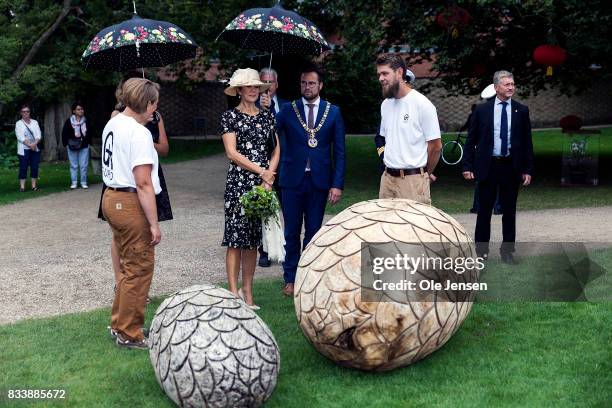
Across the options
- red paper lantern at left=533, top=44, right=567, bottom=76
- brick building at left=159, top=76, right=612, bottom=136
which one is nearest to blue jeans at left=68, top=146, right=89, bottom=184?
red paper lantern at left=533, top=44, right=567, bottom=76

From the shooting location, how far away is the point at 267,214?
687cm

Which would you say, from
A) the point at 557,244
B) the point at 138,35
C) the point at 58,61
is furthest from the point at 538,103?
the point at 138,35

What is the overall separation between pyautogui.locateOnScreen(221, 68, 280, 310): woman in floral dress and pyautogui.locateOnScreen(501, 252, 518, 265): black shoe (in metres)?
2.93

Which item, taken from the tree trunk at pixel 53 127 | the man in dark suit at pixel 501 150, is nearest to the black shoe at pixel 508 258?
the man in dark suit at pixel 501 150

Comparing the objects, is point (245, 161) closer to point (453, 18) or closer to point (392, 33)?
point (453, 18)

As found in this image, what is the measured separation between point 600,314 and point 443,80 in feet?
40.5

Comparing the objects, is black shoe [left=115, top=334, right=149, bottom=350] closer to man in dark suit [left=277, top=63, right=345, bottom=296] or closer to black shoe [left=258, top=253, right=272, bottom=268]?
man in dark suit [left=277, top=63, right=345, bottom=296]

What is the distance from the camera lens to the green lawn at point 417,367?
197 inches

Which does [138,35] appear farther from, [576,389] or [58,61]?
[58,61]

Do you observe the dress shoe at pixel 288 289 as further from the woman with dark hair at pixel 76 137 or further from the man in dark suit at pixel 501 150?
the woman with dark hair at pixel 76 137

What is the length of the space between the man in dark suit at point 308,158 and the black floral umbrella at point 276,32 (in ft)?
3.81

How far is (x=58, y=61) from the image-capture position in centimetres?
1841

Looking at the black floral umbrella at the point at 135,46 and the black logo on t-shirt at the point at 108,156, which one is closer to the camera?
the black logo on t-shirt at the point at 108,156

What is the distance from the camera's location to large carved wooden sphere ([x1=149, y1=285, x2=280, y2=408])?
469 centimetres
